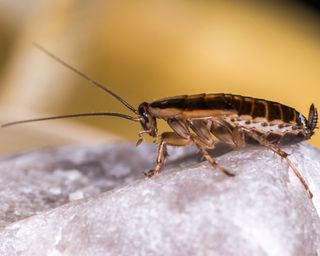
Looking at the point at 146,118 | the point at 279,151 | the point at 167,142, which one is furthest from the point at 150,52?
the point at 279,151

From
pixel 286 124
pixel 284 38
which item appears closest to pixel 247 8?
pixel 284 38

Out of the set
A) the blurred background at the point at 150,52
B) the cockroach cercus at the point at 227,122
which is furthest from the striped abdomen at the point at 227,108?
the blurred background at the point at 150,52

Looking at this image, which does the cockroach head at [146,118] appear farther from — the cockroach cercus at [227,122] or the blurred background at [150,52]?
the blurred background at [150,52]

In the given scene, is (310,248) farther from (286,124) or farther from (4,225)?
(4,225)

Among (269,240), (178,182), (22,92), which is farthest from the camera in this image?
(22,92)

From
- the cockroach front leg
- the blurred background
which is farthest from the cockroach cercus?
the blurred background

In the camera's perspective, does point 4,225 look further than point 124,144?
No
